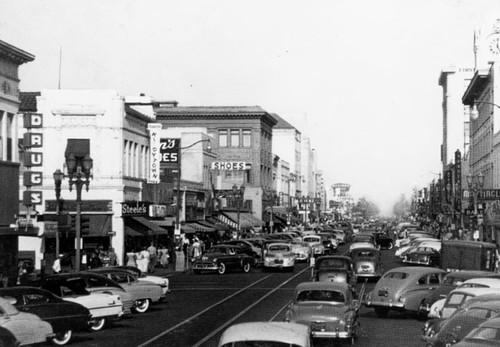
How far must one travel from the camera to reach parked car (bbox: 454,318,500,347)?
12.7m

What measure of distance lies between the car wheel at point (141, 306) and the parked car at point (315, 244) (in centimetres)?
3456

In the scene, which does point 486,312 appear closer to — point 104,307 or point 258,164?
point 104,307

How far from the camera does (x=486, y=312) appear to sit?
1634 cm

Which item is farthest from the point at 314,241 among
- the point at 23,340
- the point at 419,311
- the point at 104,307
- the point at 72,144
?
the point at 23,340

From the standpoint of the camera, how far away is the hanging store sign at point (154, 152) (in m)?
60.7

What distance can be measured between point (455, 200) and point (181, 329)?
8620 cm

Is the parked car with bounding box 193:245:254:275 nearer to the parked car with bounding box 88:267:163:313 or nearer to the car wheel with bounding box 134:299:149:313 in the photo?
the parked car with bounding box 88:267:163:313

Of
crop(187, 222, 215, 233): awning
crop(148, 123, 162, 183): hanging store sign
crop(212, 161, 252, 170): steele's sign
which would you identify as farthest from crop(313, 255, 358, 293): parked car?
crop(212, 161, 252, 170): steele's sign

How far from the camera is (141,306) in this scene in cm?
2805

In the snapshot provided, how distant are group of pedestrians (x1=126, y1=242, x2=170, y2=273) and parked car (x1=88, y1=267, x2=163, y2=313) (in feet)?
53.8

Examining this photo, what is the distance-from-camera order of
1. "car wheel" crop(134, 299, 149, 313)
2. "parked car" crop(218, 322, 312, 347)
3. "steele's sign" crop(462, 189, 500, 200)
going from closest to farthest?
"parked car" crop(218, 322, 312, 347) → "car wheel" crop(134, 299, 149, 313) → "steele's sign" crop(462, 189, 500, 200)

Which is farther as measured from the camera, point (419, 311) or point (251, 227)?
point (251, 227)

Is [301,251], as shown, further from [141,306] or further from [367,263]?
[141,306]

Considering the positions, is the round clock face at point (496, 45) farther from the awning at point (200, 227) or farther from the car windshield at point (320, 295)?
the car windshield at point (320, 295)
